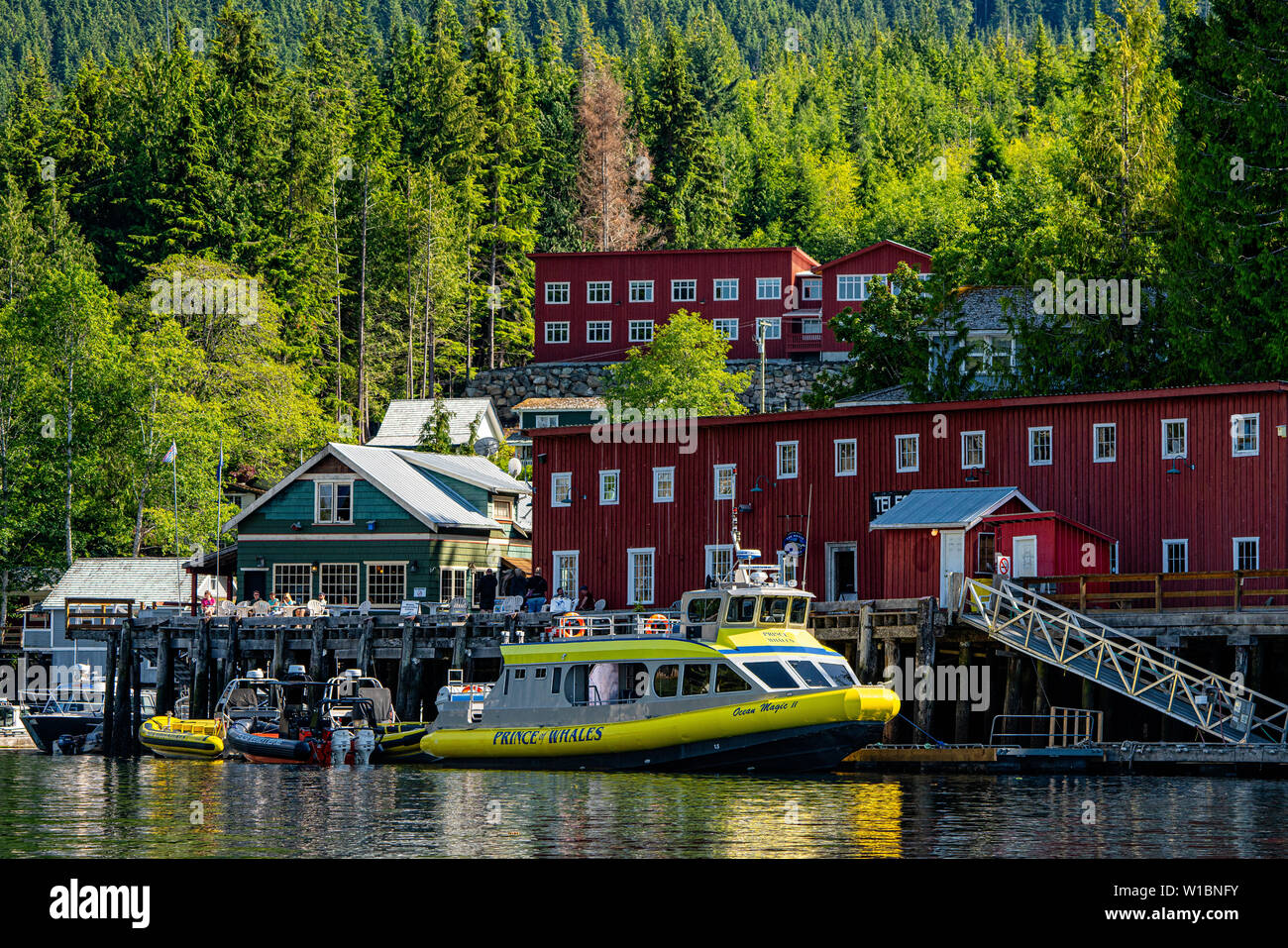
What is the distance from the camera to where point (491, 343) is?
332ft

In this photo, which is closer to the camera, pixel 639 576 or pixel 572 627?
pixel 572 627

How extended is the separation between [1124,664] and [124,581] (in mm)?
41577

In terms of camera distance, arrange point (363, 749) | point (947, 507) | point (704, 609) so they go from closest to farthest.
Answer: point (704, 609) → point (363, 749) → point (947, 507)

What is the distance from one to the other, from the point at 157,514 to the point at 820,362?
1424 inches

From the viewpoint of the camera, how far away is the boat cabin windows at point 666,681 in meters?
36.9

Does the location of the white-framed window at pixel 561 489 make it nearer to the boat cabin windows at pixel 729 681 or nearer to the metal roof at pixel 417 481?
the metal roof at pixel 417 481

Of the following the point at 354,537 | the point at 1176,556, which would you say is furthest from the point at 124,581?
the point at 1176,556

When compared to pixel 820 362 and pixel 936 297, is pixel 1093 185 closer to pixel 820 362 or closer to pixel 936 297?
pixel 936 297

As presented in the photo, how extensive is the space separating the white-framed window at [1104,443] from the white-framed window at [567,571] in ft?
51.9

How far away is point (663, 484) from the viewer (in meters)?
A: 50.7

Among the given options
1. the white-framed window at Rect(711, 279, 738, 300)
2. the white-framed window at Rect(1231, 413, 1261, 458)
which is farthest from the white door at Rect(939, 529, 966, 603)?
the white-framed window at Rect(711, 279, 738, 300)

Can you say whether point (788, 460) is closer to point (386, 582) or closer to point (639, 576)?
point (639, 576)

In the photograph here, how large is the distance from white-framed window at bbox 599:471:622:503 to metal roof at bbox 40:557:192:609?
69.0ft

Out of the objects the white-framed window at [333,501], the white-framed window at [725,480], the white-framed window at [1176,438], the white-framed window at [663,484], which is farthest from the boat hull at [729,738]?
the white-framed window at [333,501]
